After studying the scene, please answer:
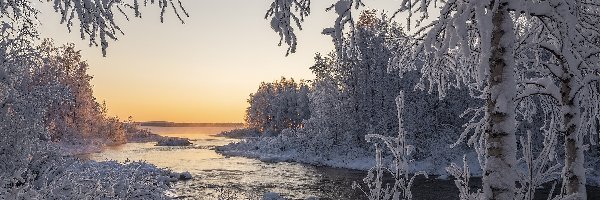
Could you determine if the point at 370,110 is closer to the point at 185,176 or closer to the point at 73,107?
the point at 185,176

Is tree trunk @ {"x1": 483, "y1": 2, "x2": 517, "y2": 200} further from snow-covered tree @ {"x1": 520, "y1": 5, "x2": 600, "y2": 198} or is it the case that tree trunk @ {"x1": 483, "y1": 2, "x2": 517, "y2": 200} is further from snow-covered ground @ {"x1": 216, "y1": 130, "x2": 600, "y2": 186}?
snow-covered ground @ {"x1": 216, "y1": 130, "x2": 600, "y2": 186}

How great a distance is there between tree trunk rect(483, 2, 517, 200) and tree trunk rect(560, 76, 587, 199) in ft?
8.42

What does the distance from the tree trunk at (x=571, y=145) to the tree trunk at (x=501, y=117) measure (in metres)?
2.57

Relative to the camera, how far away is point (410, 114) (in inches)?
1318

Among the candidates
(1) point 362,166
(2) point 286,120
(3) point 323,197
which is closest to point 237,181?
(3) point 323,197

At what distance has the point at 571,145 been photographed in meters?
7.05

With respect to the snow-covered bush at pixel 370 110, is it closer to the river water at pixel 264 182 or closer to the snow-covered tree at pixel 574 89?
the river water at pixel 264 182

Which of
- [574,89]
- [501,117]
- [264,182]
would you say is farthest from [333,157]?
[501,117]

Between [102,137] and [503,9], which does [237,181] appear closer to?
[503,9]

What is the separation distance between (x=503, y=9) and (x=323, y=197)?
48.6 ft

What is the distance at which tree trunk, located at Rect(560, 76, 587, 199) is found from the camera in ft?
22.6

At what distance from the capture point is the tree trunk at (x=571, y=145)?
6883 mm

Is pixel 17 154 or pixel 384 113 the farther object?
pixel 384 113

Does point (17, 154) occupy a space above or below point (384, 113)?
below
